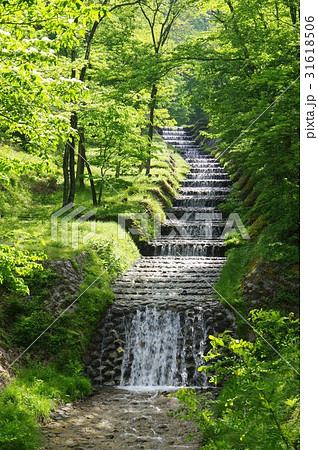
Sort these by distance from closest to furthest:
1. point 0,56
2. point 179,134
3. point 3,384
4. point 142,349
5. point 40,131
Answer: point 0,56
point 40,131
point 3,384
point 142,349
point 179,134

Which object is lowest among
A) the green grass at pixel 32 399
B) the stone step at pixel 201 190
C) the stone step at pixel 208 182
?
the green grass at pixel 32 399

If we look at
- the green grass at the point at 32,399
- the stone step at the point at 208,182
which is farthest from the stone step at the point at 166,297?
the stone step at the point at 208,182

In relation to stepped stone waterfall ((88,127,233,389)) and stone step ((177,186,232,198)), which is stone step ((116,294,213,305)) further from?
stone step ((177,186,232,198))

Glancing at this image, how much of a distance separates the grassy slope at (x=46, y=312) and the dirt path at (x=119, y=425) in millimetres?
376

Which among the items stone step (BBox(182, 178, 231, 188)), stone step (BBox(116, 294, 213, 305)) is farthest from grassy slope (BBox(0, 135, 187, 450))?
stone step (BBox(182, 178, 231, 188))

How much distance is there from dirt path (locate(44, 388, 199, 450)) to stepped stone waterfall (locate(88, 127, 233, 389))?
1.13 m

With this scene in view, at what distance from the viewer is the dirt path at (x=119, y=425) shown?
837 cm

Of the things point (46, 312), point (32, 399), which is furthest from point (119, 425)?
point (46, 312)

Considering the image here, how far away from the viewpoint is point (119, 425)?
9180 mm

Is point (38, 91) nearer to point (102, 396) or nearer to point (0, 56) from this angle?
point (0, 56)

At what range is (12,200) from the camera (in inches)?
874

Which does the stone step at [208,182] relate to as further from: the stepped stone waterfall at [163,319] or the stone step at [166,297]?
the stone step at [166,297]
